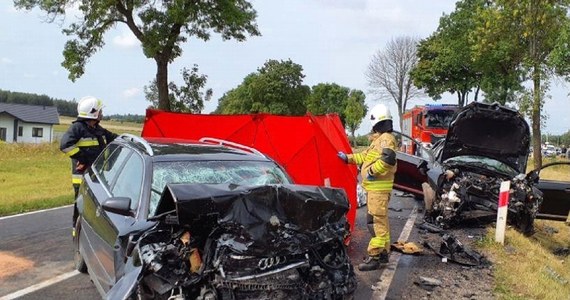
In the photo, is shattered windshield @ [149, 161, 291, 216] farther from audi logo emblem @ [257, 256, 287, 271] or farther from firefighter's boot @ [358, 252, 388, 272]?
firefighter's boot @ [358, 252, 388, 272]

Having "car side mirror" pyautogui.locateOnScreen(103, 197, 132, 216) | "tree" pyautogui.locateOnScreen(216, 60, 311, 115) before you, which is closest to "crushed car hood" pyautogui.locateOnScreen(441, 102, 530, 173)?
Result: "car side mirror" pyautogui.locateOnScreen(103, 197, 132, 216)

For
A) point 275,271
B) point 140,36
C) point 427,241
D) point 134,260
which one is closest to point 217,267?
point 275,271

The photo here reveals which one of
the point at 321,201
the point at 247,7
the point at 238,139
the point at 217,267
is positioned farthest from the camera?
the point at 247,7

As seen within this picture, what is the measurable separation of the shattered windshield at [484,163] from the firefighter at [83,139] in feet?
19.6

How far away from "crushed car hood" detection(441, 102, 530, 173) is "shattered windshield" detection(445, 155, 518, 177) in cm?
8

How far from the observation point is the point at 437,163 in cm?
941

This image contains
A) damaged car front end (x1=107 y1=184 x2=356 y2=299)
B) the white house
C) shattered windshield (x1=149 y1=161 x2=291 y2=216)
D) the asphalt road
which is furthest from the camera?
the white house

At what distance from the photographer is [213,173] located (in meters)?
4.58

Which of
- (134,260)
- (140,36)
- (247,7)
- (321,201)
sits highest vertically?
(247,7)

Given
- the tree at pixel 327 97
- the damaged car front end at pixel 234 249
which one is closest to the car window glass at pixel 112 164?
the damaged car front end at pixel 234 249

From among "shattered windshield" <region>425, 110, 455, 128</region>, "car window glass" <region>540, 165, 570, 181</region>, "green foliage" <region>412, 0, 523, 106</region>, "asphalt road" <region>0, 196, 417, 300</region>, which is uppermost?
"green foliage" <region>412, 0, 523, 106</region>

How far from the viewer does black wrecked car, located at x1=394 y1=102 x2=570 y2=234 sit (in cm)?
864

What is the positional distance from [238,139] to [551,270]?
4834 mm

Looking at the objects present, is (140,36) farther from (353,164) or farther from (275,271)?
(275,271)
